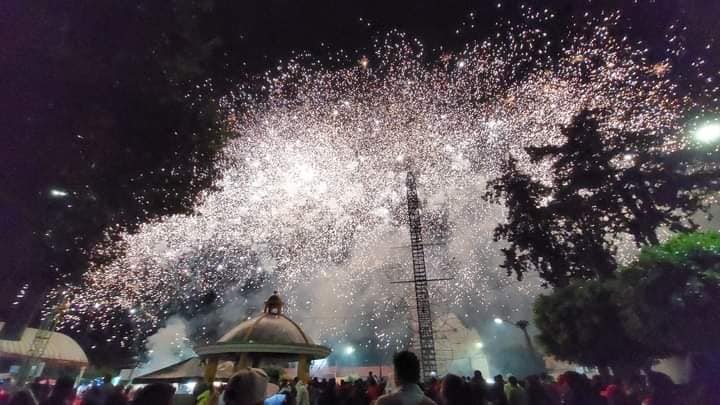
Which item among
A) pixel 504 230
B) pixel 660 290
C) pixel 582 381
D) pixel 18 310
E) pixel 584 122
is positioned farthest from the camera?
pixel 504 230

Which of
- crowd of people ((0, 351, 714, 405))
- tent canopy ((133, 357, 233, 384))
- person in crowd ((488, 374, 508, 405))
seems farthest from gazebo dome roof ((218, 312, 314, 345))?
person in crowd ((488, 374, 508, 405))

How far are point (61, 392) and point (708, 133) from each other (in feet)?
76.2

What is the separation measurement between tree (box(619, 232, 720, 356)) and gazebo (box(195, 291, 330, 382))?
38.7 feet

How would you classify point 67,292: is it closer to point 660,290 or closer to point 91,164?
point 91,164

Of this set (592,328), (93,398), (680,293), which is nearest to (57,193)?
(93,398)

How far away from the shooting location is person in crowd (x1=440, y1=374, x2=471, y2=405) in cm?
425

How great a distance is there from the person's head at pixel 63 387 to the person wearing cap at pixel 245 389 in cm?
382

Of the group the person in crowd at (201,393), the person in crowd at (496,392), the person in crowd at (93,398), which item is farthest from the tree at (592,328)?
the person in crowd at (93,398)

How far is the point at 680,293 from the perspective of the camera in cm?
1125

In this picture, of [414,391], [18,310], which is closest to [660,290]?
[414,391]

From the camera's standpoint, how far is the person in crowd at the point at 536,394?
777 centimetres

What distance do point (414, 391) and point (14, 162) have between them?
11317 millimetres

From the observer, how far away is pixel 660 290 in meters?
11.7

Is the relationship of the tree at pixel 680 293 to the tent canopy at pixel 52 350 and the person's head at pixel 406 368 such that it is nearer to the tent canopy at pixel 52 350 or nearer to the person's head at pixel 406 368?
the person's head at pixel 406 368
